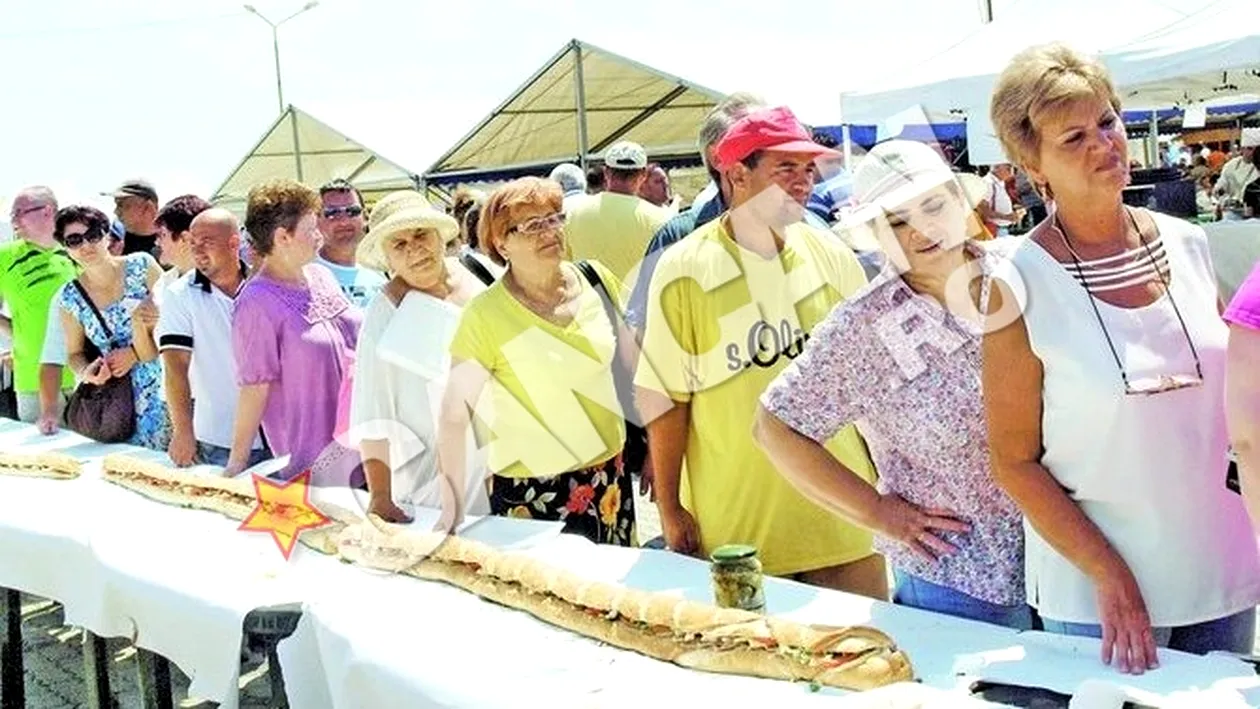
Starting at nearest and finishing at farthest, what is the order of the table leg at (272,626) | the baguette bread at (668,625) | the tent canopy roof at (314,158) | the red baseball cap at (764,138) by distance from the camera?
1. the baguette bread at (668,625)
2. the table leg at (272,626)
3. the red baseball cap at (764,138)
4. the tent canopy roof at (314,158)

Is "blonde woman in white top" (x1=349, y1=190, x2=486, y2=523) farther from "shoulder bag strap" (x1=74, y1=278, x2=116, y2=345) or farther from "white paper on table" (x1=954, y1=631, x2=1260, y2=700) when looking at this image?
"shoulder bag strap" (x1=74, y1=278, x2=116, y2=345)

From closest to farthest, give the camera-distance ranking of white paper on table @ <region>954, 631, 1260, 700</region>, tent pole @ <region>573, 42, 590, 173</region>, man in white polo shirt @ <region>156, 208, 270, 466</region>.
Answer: white paper on table @ <region>954, 631, 1260, 700</region> < man in white polo shirt @ <region>156, 208, 270, 466</region> < tent pole @ <region>573, 42, 590, 173</region>

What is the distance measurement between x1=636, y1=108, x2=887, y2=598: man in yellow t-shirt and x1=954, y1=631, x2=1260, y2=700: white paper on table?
672 mm

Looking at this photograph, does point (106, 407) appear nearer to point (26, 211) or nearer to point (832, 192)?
point (26, 211)

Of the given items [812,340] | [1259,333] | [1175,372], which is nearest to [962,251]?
[812,340]

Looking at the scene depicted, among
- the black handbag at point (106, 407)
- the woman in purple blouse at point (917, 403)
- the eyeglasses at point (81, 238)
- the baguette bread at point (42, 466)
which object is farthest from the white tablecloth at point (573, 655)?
the eyeglasses at point (81, 238)

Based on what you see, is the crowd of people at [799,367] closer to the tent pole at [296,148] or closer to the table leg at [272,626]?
the table leg at [272,626]

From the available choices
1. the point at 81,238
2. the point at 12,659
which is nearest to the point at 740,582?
the point at 12,659

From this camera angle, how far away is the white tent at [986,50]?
18.7 feet

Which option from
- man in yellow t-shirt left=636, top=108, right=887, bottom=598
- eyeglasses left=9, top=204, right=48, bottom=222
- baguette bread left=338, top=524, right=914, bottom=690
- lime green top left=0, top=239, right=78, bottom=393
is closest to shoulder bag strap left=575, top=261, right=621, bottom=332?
man in yellow t-shirt left=636, top=108, right=887, bottom=598

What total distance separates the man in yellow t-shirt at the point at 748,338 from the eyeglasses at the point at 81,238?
2.40m

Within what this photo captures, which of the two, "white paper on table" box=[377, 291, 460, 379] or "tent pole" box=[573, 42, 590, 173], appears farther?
"tent pole" box=[573, 42, 590, 173]

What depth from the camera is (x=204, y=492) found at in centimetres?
287

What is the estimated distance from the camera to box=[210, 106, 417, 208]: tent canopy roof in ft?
54.5
